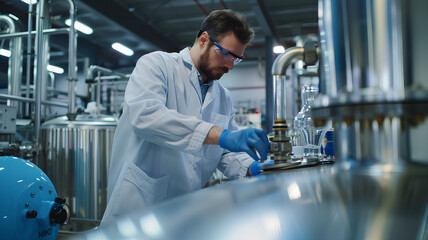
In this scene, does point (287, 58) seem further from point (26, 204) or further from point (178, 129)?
point (26, 204)

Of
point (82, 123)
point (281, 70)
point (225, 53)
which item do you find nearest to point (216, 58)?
point (225, 53)

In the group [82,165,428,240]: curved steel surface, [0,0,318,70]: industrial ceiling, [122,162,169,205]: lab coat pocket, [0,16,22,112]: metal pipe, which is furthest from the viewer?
[0,0,318,70]: industrial ceiling

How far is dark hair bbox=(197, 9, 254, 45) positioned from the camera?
1188 millimetres

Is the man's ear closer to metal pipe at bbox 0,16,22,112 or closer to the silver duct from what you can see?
the silver duct

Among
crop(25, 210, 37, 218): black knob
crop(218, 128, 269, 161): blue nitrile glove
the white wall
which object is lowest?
crop(25, 210, 37, 218): black knob

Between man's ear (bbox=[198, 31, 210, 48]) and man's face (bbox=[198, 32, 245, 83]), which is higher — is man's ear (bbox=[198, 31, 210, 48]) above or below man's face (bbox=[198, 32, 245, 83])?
above

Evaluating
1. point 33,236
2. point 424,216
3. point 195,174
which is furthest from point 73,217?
point 424,216

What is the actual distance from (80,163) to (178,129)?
1.82 meters

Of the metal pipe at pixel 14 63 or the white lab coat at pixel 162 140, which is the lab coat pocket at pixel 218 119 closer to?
the white lab coat at pixel 162 140

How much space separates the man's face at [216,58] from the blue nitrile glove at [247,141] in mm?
461

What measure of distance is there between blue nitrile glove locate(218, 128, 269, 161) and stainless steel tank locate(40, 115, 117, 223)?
1.81 m

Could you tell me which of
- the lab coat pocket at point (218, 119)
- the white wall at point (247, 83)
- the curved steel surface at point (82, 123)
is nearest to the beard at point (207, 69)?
the lab coat pocket at point (218, 119)

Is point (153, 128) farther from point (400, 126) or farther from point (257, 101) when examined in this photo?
point (257, 101)

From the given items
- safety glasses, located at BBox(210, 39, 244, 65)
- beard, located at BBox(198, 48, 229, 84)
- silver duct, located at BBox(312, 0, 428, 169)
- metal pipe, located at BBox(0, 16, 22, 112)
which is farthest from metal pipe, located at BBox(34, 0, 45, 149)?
silver duct, located at BBox(312, 0, 428, 169)
